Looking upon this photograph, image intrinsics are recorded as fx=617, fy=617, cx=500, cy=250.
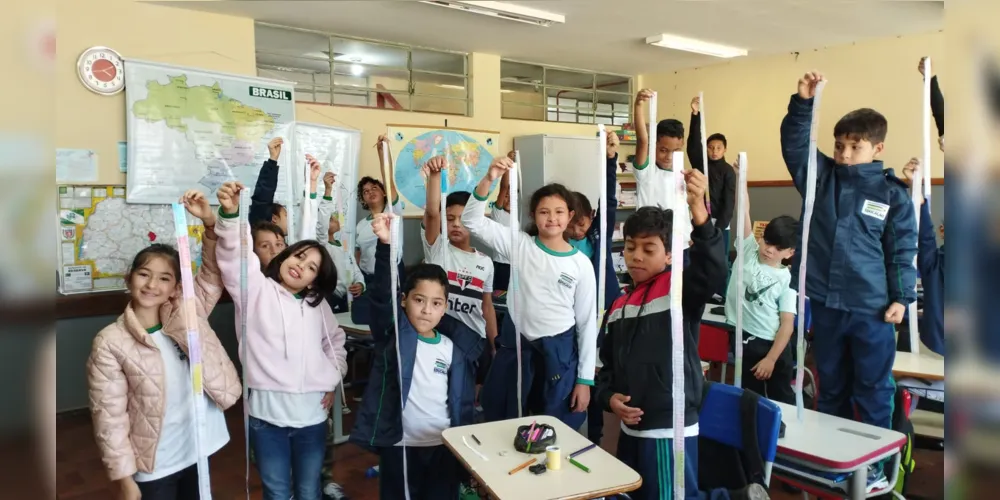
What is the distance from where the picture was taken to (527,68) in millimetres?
6551

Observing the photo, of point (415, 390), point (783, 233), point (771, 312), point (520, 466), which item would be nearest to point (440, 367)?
point (415, 390)

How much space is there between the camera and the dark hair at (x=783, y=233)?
2.86 m

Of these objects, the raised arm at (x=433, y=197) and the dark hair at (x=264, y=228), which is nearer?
the raised arm at (x=433, y=197)

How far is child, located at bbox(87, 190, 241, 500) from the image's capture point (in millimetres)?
1648

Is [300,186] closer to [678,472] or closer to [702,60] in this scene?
[678,472]

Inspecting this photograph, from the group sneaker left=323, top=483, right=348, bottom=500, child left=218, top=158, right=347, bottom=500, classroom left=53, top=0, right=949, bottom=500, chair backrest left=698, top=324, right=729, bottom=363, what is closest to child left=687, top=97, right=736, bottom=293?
classroom left=53, top=0, right=949, bottom=500

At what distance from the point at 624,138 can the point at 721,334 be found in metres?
4.01

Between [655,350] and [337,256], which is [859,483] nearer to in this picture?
[655,350]

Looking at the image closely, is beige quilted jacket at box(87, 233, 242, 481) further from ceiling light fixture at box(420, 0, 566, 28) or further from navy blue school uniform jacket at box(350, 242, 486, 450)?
ceiling light fixture at box(420, 0, 566, 28)

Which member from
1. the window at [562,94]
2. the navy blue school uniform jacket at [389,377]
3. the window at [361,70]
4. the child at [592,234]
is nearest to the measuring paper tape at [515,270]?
the navy blue school uniform jacket at [389,377]

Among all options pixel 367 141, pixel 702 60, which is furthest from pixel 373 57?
pixel 702 60

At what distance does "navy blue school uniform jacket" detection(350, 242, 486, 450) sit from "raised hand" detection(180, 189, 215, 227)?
53cm

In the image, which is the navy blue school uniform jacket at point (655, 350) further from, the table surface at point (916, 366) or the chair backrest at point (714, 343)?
the chair backrest at point (714, 343)

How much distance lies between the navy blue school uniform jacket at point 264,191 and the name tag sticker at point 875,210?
7.51 ft
